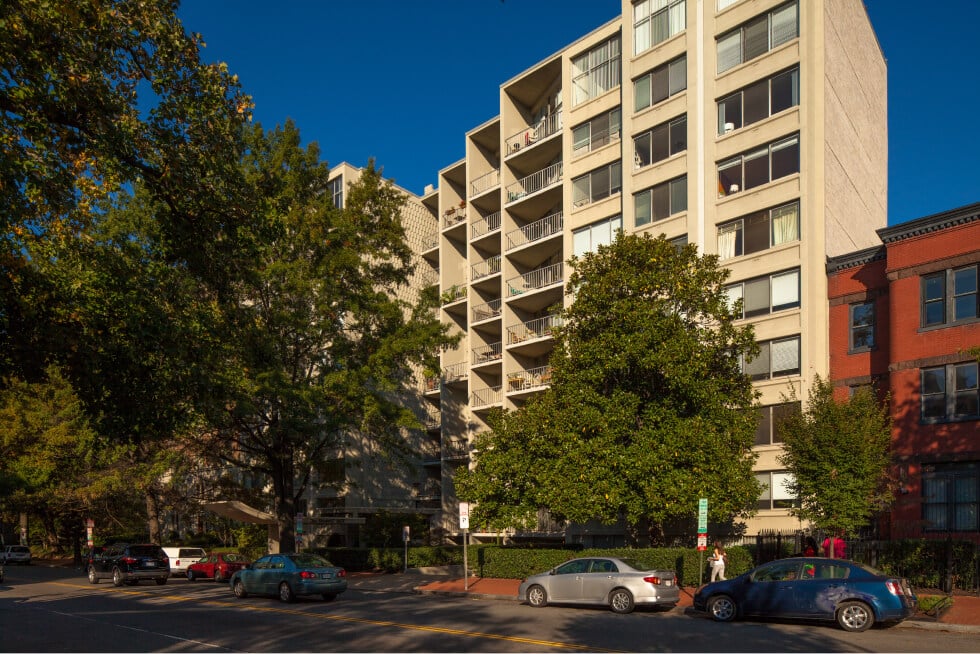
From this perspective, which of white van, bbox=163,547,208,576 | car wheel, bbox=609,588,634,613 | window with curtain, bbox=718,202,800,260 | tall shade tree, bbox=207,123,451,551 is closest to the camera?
car wheel, bbox=609,588,634,613

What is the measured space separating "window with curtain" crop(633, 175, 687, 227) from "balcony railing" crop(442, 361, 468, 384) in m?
15.6

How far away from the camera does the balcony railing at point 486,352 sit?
4691 cm

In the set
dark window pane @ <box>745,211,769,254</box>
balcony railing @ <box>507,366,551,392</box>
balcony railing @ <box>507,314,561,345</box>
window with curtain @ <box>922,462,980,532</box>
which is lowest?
window with curtain @ <box>922,462,980,532</box>

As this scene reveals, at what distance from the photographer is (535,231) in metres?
45.2

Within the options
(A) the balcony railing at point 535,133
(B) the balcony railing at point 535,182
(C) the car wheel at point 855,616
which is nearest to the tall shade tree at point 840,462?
(C) the car wheel at point 855,616

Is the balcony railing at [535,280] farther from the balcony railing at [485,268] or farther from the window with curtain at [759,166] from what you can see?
the window with curtain at [759,166]

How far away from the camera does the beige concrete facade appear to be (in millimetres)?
31656

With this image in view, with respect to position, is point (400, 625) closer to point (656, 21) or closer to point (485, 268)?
point (656, 21)

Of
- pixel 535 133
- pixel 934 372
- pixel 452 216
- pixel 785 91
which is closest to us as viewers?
pixel 934 372

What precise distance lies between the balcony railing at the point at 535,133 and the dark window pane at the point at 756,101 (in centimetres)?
1165

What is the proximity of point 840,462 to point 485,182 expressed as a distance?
29634 mm

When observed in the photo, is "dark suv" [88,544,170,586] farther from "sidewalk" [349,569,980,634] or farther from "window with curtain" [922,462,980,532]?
"window with curtain" [922,462,980,532]

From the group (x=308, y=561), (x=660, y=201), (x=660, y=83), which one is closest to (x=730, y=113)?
(x=660, y=83)

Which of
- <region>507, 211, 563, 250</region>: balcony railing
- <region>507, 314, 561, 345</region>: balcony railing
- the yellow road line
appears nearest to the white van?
the yellow road line
